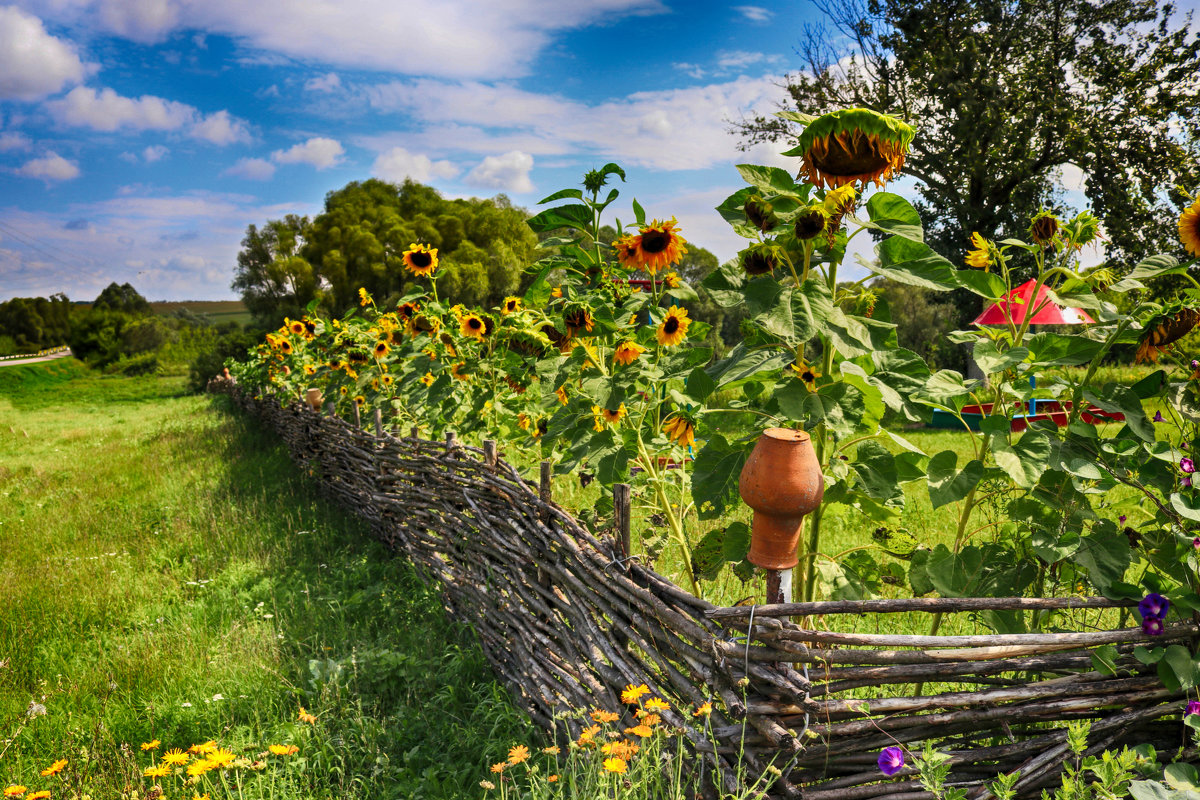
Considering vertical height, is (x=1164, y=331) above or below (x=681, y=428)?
above

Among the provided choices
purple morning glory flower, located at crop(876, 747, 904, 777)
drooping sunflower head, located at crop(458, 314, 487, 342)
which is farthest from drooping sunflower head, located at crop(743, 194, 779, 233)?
drooping sunflower head, located at crop(458, 314, 487, 342)

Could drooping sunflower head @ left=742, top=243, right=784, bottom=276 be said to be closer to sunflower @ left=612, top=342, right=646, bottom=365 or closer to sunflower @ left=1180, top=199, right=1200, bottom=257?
sunflower @ left=612, top=342, right=646, bottom=365

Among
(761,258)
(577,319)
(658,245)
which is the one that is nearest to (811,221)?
(761,258)

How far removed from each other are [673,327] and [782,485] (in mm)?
1147

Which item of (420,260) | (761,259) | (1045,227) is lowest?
(761,259)

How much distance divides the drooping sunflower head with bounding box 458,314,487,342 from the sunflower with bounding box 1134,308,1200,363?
2976 mm

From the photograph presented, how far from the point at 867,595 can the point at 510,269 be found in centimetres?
2916

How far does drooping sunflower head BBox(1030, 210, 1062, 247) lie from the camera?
178 cm

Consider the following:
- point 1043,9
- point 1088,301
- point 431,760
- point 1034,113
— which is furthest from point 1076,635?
point 1043,9

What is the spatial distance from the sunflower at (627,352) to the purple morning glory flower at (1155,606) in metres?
1.53

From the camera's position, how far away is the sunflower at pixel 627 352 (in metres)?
2.35

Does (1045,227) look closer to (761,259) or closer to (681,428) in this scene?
(761,259)

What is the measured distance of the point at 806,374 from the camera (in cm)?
170

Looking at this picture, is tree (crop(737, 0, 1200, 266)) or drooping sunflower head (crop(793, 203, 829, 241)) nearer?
drooping sunflower head (crop(793, 203, 829, 241))
